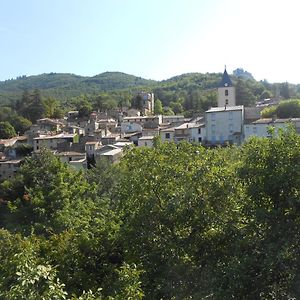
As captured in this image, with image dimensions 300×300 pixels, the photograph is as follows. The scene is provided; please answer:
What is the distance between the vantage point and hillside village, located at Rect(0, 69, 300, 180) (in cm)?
4881

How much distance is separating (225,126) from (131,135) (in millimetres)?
15040

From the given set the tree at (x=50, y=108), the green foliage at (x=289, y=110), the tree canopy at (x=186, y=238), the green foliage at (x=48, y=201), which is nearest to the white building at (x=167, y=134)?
the green foliage at (x=289, y=110)

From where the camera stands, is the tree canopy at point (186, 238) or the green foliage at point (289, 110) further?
the green foliage at point (289, 110)

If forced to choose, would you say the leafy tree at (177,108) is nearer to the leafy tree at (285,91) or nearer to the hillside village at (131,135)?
the hillside village at (131,135)

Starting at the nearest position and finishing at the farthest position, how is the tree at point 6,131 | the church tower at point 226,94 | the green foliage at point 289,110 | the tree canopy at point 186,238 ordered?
the tree canopy at point 186,238
the green foliage at point 289,110
the church tower at point 226,94
the tree at point 6,131

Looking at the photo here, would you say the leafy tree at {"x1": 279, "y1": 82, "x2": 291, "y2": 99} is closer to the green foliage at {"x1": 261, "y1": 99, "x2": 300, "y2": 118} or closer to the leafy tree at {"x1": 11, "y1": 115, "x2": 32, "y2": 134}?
the green foliage at {"x1": 261, "y1": 99, "x2": 300, "y2": 118}

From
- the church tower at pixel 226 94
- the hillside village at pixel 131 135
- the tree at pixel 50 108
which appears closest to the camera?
the hillside village at pixel 131 135

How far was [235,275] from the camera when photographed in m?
9.09

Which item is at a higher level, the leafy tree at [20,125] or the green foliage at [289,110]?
the green foliage at [289,110]

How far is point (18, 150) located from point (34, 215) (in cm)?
4055

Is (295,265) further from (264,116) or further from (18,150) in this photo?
(18,150)

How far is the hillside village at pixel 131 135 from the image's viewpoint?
160 feet

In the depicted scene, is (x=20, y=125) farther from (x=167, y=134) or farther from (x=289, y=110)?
(x=289, y=110)

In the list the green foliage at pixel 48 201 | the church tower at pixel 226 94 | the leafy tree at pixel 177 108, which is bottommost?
the green foliage at pixel 48 201
